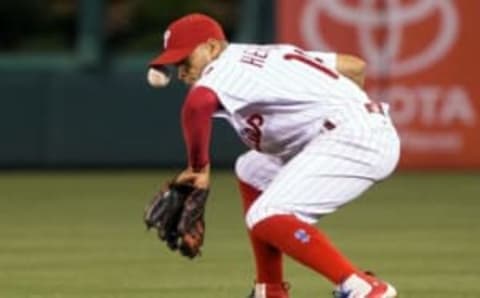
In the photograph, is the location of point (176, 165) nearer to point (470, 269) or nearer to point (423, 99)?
point (423, 99)

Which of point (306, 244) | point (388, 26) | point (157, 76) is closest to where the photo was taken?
point (306, 244)

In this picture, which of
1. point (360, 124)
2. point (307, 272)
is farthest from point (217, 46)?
point (307, 272)

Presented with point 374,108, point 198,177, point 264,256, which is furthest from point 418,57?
point 198,177

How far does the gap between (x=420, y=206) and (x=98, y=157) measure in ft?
15.6

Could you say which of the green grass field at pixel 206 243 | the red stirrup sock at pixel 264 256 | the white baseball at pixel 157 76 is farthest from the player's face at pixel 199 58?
the green grass field at pixel 206 243

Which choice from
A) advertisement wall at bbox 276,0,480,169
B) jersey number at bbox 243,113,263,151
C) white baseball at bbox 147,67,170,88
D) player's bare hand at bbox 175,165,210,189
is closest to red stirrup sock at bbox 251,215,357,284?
player's bare hand at bbox 175,165,210,189

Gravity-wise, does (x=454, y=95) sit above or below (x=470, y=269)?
below

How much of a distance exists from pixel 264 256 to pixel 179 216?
1.94 feet

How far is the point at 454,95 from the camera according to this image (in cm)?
1884

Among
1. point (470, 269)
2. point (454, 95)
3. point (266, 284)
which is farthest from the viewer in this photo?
point (454, 95)

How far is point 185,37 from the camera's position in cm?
831

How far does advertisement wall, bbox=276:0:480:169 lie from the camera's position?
18734 millimetres

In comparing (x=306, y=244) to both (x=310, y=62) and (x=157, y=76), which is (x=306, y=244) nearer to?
(x=310, y=62)

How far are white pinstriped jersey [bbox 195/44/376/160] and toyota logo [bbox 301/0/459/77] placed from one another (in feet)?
33.9
